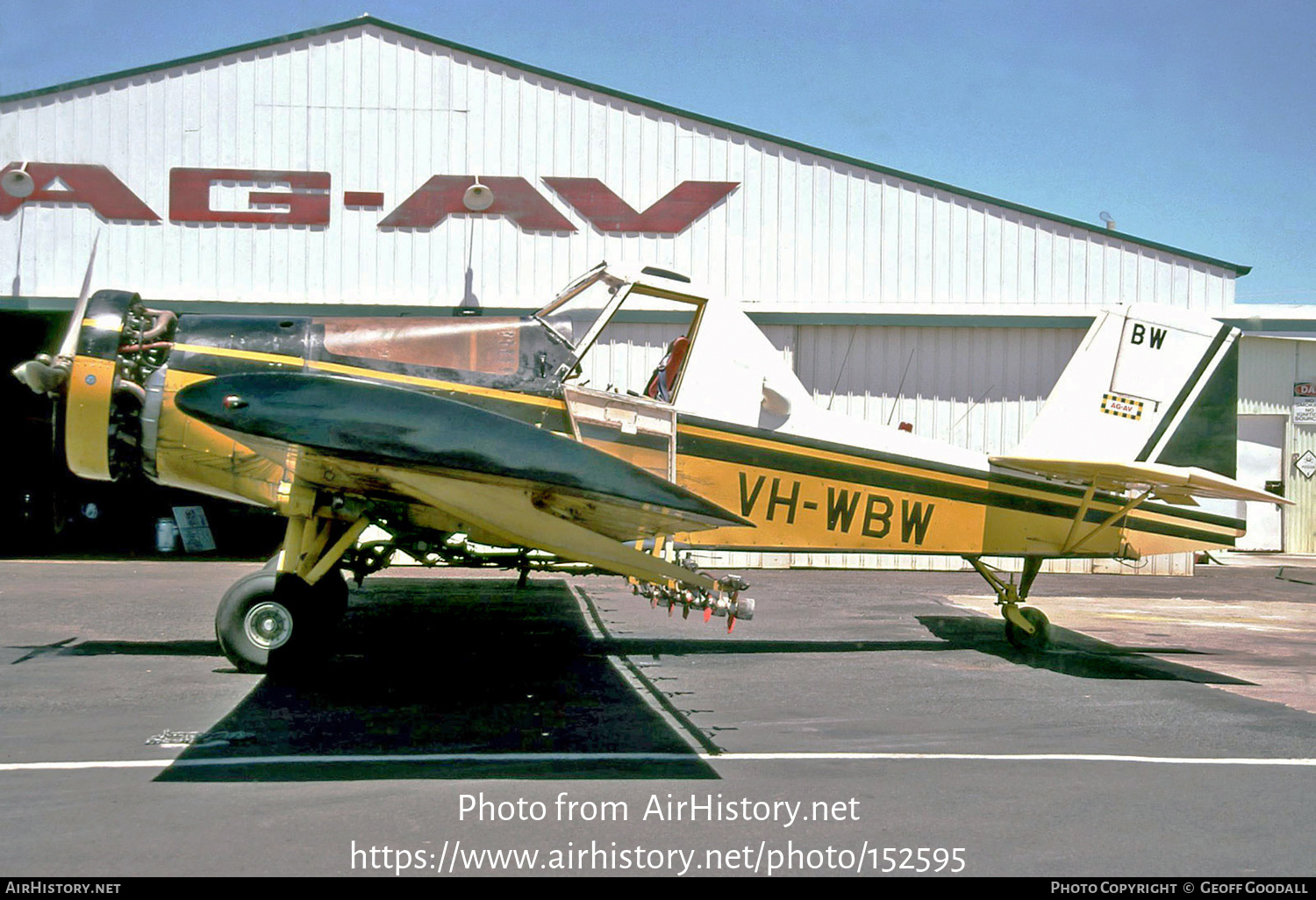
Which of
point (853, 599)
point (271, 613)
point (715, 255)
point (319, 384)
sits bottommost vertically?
point (853, 599)

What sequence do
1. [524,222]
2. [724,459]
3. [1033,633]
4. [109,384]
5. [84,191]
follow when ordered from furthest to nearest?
[524,222], [84,191], [1033,633], [724,459], [109,384]

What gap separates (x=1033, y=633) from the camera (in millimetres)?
9234

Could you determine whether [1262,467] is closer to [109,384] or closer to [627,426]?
[627,426]

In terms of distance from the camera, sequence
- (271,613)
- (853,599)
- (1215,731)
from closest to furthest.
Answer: (1215,731), (271,613), (853,599)

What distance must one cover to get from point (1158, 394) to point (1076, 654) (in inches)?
91.0

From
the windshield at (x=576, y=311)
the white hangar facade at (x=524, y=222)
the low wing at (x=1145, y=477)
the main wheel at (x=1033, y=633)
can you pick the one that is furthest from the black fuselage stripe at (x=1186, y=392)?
the white hangar facade at (x=524, y=222)

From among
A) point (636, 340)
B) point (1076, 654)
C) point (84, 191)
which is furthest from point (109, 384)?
point (636, 340)

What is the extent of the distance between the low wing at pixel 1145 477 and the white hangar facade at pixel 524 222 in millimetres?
6974

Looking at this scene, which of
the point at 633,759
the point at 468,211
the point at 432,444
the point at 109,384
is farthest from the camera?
the point at 468,211

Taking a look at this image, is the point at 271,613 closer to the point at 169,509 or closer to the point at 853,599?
the point at 853,599

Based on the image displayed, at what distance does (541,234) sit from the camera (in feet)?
49.7

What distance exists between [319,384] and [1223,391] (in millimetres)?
7432

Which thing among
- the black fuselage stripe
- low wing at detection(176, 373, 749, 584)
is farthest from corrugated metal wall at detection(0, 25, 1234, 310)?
low wing at detection(176, 373, 749, 584)

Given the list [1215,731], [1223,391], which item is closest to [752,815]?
[1215,731]
